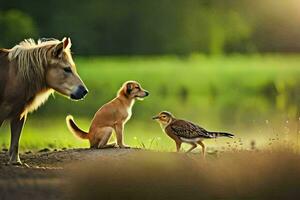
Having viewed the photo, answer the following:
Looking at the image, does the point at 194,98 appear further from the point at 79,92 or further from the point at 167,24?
the point at 79,92

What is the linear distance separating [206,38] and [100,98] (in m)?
2.55

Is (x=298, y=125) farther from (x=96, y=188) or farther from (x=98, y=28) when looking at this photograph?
(x=98, y=28)

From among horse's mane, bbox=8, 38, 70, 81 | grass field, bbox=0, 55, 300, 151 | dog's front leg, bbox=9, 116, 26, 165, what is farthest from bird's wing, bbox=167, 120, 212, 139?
dog's front leg, bbox=9, 116, 26, 165

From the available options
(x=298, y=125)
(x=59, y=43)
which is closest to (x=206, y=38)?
(x=298, y=125)

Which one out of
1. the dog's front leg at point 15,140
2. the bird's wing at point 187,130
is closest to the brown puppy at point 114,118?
the bird's wing at point 187,130

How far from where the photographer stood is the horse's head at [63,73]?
5961 mm

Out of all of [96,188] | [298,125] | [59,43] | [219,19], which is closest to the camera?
[96,188]

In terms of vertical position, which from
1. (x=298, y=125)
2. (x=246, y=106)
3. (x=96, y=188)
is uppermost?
(x=246, y=106)

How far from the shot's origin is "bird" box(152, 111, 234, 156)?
618cm

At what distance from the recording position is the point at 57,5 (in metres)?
11.0

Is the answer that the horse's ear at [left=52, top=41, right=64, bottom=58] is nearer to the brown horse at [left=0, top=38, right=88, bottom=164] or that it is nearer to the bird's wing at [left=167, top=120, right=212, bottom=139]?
the brown horse at [left=0, top=38, right=88, bottom=164]

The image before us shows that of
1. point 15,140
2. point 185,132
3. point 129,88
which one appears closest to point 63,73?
point 15,140

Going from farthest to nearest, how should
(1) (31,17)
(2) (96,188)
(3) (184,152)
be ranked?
1. (1) (31,17)
2. (3) (184,152)
3. (2) (96,188)

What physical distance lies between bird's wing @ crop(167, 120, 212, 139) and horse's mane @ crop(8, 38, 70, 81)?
3.21 ft
